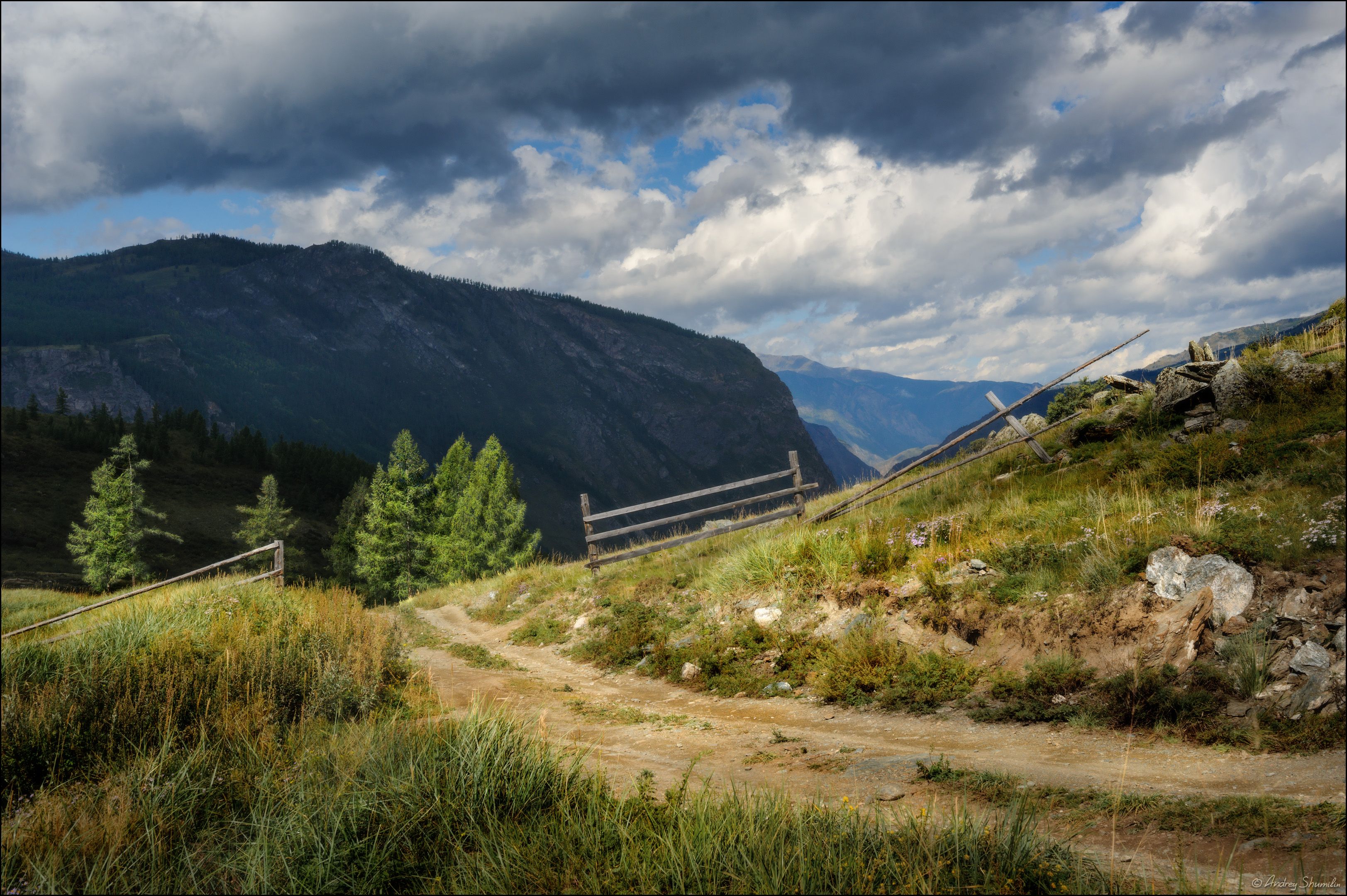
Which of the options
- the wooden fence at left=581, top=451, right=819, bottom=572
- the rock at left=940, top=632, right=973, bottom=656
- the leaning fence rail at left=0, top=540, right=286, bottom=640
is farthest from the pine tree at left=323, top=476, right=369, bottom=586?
the rock at left=940, top=632, right=973, bottom=656

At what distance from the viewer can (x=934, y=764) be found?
5500mm

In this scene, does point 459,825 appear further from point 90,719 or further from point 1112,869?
point 90,719

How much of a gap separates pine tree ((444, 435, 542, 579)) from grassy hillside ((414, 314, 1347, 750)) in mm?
25261

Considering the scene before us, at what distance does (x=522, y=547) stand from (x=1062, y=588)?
37.8m

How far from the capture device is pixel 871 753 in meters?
6.25

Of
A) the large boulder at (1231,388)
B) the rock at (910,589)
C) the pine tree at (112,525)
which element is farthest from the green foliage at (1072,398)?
the pine tree at (112,525)

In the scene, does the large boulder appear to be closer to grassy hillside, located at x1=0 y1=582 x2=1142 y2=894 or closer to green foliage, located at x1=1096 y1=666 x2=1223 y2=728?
green foliage, located at x1=1096 y1=666 x2=1223 y2=728

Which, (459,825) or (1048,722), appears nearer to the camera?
(459,825)

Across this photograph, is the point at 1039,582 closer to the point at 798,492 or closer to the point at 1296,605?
the point at 1296,605

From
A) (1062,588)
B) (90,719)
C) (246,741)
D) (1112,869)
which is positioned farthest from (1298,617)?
(90,719)

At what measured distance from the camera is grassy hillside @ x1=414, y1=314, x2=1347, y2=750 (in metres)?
6.31

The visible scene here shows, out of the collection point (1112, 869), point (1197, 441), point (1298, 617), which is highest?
point (1197, 441)

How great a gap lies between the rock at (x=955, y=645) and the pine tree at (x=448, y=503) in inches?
1268

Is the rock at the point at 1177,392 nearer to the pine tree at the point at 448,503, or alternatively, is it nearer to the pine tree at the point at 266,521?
the pine tree at the point at 448,503
